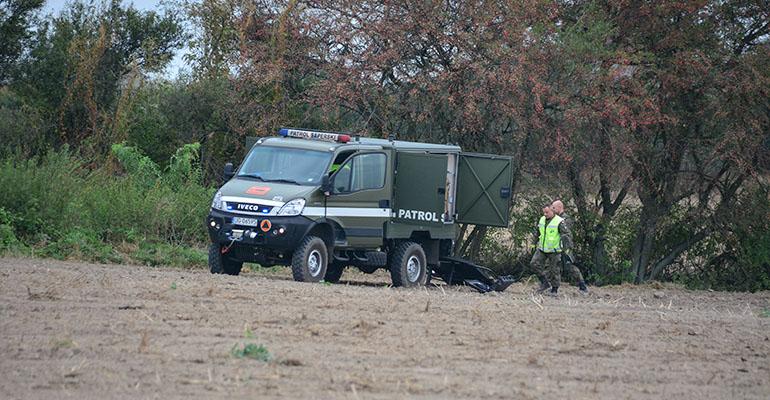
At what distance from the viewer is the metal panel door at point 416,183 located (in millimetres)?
19156

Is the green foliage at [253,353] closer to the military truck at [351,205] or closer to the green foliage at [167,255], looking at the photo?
the military truck at [351,205]

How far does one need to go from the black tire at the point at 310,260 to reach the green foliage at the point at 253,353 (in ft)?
23.5

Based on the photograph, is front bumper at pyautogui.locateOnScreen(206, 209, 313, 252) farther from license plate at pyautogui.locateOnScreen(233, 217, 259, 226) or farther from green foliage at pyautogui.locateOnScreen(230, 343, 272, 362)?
green foliage at pyautogui.locateOnScreen(230, 343, 272, 362)

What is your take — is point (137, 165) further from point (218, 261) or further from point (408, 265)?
point (408, 265)

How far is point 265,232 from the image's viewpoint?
675 inches

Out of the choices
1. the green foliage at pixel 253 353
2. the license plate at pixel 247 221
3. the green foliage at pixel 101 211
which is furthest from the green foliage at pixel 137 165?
the green foliage at pixel 253 353

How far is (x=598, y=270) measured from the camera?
26.7m

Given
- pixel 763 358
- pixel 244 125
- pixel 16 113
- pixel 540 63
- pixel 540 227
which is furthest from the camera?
pixel 16 113

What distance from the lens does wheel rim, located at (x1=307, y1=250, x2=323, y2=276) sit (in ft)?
57.9

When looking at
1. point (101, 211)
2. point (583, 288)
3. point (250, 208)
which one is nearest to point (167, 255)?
point (101, 211)

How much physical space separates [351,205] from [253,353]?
27.6 feet

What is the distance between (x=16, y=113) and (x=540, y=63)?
41.9 feet

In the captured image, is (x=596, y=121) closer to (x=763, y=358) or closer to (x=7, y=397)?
(x=763, y=358)

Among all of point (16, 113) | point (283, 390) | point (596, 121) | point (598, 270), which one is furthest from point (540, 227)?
point (16, 113)
